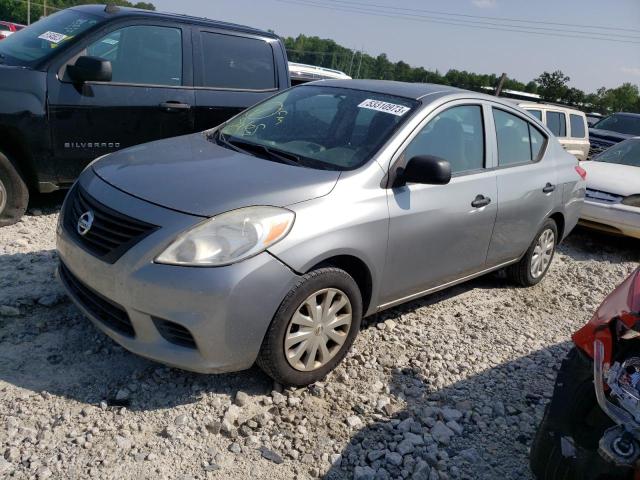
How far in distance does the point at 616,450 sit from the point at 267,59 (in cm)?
514

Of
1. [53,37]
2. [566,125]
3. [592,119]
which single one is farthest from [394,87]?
[592,119]

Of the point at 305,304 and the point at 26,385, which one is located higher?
the point at 305,304

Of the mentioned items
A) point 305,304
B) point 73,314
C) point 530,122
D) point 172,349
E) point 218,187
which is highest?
point 530,122

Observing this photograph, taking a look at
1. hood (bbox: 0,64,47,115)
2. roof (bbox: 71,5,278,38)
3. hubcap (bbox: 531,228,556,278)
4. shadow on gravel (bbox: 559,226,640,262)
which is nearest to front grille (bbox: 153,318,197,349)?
hood (bbox: 0,64,47,115)

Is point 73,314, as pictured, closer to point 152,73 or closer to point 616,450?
point 152,73

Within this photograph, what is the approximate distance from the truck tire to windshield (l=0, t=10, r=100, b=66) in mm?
4623

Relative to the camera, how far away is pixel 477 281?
525 centimetres

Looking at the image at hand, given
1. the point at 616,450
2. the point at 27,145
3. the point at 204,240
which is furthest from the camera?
the point at 27,145

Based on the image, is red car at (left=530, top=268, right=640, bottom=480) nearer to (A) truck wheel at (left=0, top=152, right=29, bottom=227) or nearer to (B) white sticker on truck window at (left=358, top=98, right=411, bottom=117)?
(B) white sticker on truck window at (left=358, top=98, right=411, bottom=117)

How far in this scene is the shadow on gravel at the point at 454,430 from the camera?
2750 mm

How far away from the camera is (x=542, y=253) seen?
514 centimetres

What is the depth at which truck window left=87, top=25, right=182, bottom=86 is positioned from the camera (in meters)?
5.05

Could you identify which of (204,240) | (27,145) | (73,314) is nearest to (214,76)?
(27,145)

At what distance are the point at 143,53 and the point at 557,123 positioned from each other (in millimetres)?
8684
